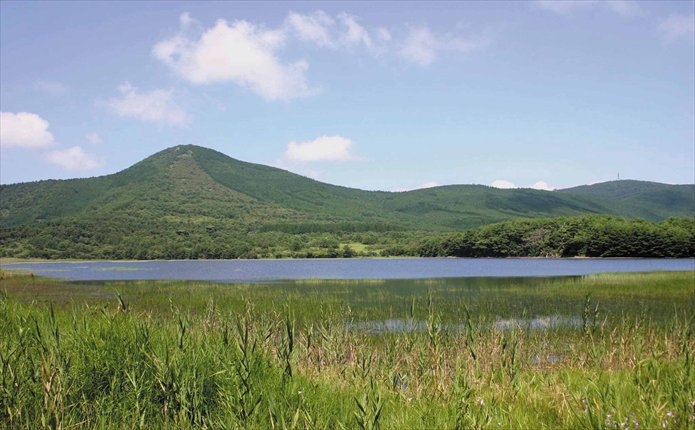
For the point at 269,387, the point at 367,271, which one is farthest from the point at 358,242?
the point at 269,387

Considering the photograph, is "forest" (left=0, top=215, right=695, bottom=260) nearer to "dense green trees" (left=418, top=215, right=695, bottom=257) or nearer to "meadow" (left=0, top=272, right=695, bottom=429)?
"dense green trees" (left=418, top=215, right=695, bottom=257)

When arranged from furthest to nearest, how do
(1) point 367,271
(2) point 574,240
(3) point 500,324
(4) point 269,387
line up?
(2) point 574,240 < (1) point 367,271 < (3) point 500,324 < (4) point 269,387

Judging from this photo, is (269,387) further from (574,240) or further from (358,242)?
(358,242)

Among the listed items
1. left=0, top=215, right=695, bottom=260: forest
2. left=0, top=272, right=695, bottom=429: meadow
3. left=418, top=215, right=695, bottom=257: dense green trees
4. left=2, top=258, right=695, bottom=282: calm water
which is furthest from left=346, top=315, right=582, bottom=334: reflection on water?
left=0, top=215, right=695, bottom=260: forest

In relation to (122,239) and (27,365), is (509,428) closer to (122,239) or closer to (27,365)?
(27,365)

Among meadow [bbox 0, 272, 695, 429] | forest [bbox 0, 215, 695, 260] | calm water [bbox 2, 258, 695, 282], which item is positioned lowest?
calm water [bbox 2, 258, 695, 282]

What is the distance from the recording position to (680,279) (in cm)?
4188

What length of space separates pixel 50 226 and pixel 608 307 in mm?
172856

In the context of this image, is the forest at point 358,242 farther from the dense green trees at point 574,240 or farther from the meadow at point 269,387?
the meadow at point 269,387

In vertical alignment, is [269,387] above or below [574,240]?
below

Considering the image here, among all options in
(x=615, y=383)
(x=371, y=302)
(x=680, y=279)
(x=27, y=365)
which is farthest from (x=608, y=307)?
(x=27, y=365)

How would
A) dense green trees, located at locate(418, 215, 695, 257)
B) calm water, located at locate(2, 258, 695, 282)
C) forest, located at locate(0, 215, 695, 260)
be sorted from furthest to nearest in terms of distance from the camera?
forest, located at locate(0, 215, 695, 260) → dense green trees, located at locate(418, 215, 695, 257) → calm water, located at locate(2, 258, 695, 282)

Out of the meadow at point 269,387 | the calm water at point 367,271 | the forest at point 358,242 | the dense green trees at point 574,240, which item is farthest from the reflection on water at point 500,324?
the forest at point 358,242

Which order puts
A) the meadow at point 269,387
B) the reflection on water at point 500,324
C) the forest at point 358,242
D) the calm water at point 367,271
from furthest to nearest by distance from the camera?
the forest at point 358,242 → the calm water at point 367,271 → the reflection on water at point 500,324 → the meadow at point 269,387
